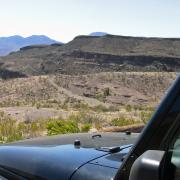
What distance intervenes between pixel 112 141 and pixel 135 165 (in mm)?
1468

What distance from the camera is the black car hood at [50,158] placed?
292cm

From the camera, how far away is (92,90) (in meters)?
56.2

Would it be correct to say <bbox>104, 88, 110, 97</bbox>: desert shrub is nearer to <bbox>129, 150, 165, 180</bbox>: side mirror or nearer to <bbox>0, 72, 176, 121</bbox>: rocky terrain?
<bbox>0, 72, 176, 121</bbox>: rocky terrain

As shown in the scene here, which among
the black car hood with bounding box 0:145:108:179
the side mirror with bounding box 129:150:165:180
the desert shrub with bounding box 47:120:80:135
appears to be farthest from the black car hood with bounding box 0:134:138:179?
the desert shrub with bounding box 47:120:80:135

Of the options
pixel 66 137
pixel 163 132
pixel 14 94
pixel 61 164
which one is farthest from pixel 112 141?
pixel 14 94

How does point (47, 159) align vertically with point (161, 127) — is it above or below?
below

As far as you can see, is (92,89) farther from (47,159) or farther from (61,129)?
(47,159)

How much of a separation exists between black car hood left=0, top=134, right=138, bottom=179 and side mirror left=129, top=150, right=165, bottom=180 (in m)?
0.66

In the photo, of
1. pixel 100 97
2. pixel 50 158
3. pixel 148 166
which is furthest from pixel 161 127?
pixel 100 97

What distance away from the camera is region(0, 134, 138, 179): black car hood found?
2.92 metres

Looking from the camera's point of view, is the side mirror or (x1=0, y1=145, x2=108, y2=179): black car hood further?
(x1=0, y1=145, x2=108, y2=179): black car hood

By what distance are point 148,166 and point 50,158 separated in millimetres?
1147

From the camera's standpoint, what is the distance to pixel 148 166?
2.06 metres

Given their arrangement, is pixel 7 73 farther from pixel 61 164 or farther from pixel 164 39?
pixel 61 164
